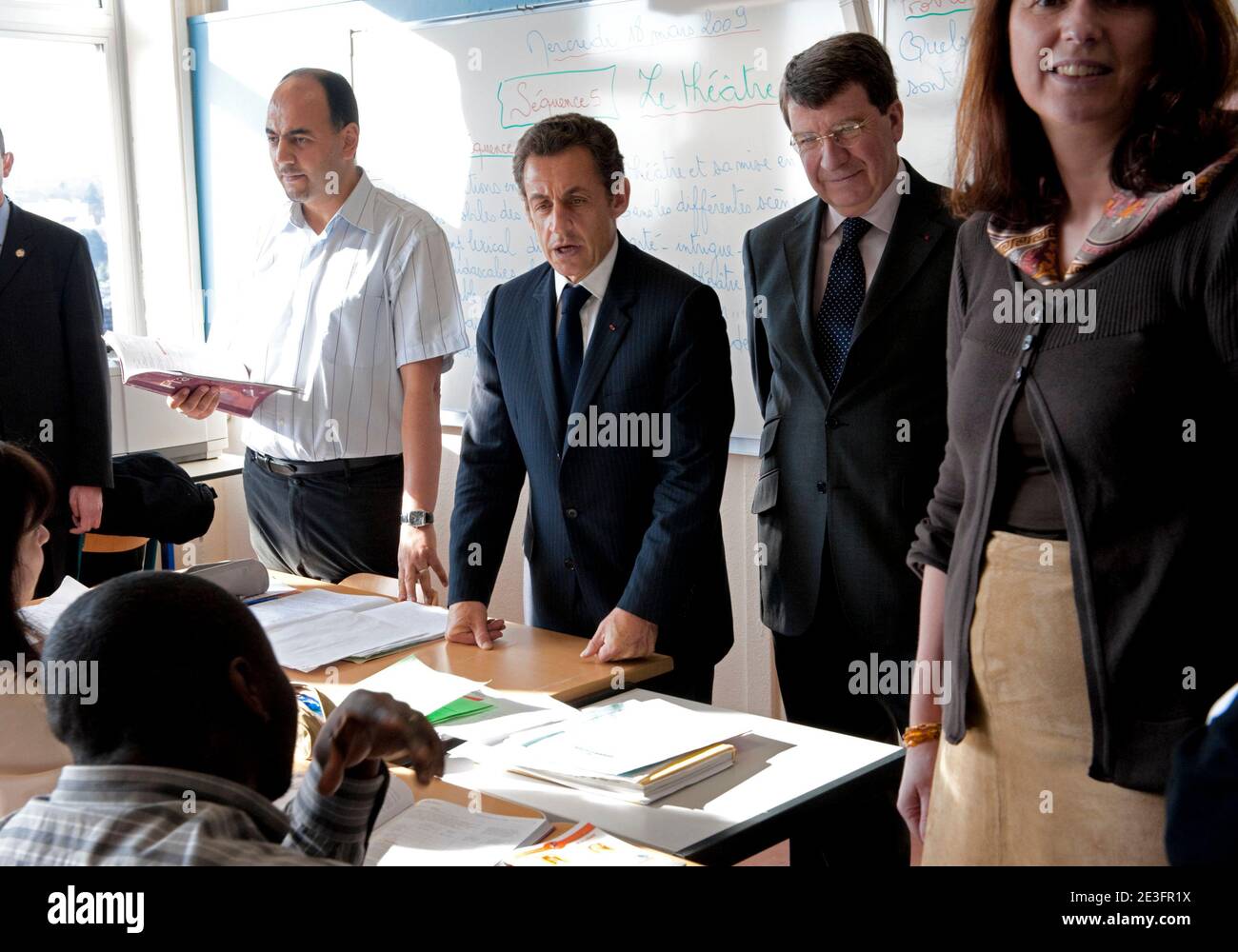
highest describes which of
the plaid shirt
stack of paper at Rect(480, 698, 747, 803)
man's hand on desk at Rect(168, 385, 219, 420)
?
man's hand on desk at Rect(168, 385, 219, 420)

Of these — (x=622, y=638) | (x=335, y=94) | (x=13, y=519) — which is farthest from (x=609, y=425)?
(x=335, y=94)

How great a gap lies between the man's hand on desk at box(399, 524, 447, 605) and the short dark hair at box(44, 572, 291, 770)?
1674mm

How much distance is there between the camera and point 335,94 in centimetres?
322

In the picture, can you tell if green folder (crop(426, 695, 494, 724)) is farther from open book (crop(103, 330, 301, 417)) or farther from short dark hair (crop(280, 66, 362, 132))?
short dark hair (crop(280, 66, 362, 132))

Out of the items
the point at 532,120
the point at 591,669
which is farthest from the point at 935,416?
the point at 532,120

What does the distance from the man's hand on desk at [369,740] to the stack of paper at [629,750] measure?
0.52m

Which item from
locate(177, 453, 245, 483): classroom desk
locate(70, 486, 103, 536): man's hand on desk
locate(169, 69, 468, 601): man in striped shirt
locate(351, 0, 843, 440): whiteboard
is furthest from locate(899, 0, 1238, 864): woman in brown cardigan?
locate(177, 453, 245, 483): classroom desk

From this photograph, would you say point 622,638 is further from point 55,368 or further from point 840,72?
point 55,368

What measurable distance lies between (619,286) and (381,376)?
0.97m

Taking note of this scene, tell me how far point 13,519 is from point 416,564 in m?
1.23

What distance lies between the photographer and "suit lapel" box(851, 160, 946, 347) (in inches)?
A: 92.2

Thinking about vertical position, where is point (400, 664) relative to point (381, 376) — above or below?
below

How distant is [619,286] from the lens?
2.48 metres
